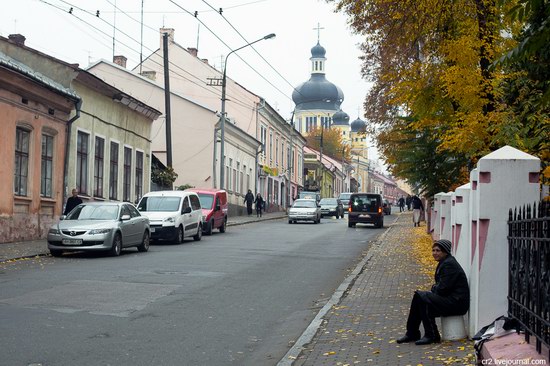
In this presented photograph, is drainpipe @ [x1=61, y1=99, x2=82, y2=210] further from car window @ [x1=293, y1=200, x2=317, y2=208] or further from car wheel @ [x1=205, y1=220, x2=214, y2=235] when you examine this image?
car window @ [x1=293, y1=200, x2=317, y2=208]

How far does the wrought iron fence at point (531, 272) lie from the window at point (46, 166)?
2237cm

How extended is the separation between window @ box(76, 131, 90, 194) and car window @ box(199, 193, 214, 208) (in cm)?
472

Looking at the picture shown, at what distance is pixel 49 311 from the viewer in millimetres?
11508

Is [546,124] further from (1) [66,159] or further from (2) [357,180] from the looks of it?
(2) [357,180]

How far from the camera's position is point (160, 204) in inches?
1111

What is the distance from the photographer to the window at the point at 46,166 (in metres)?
27.8

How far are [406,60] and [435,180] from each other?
4220 mm

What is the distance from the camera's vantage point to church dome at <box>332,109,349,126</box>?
477 ft

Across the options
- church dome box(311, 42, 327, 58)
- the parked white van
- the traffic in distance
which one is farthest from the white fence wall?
church dome box(311, 42, 327, 58)

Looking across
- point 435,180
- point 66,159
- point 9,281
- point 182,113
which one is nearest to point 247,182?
point 182,113

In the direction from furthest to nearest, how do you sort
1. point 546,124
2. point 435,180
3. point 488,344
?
point 435,180, point 546,124, point 488,344

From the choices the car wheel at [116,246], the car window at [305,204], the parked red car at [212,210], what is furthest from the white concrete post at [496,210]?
the car window at [305,204]

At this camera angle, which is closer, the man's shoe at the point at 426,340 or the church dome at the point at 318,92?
the man's shoe at the point at 426,340

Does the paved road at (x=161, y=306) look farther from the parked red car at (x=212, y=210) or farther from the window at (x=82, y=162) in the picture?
the parked red car at (x=212, y=210)
